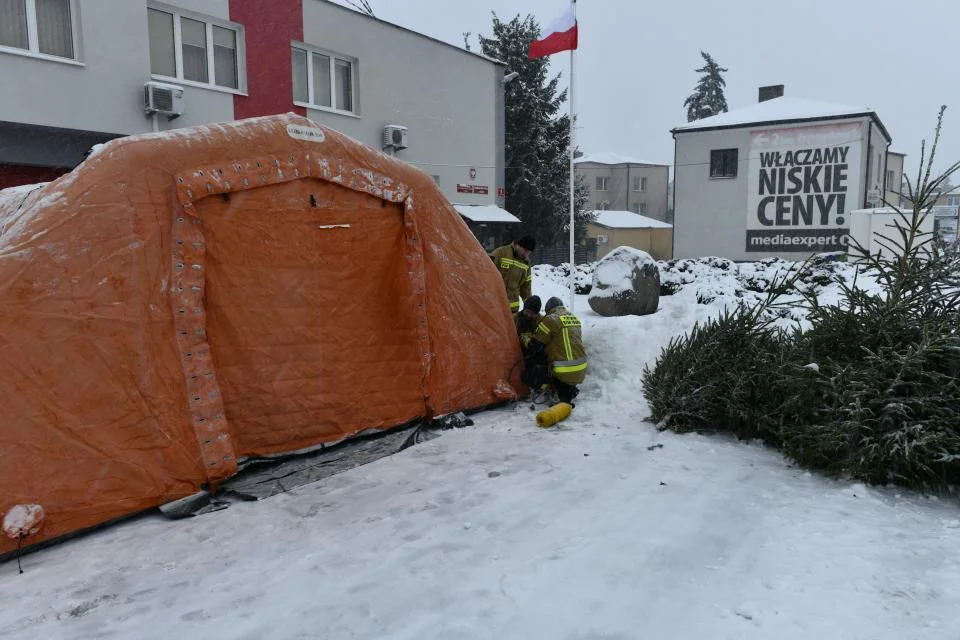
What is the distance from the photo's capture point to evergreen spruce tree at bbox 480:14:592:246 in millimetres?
27297

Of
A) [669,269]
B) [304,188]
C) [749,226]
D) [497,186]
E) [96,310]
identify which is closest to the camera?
[96,310]

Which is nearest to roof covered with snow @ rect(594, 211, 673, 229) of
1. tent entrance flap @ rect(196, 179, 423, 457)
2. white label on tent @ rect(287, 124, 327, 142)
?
tent entrance flap @ rect(196, 179, 423, 457)

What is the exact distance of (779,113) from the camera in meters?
27.2

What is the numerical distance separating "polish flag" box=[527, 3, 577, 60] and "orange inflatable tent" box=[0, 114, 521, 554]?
16.3ft

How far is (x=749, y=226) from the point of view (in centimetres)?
2792

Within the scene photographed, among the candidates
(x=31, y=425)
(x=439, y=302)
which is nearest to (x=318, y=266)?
(x=439, y=302)

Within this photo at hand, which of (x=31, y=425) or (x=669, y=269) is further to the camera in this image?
(x=669, y=269)

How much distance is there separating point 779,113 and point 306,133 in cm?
2672

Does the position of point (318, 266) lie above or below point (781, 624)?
above

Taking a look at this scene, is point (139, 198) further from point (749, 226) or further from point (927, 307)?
point (749, 226)

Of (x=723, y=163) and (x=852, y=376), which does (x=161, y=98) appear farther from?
(x=723, y=163)

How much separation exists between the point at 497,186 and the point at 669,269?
6899 mm

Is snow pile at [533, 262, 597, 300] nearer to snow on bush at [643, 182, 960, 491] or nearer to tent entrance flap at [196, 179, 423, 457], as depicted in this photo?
snow on bush at [643, 182, 960, 491]

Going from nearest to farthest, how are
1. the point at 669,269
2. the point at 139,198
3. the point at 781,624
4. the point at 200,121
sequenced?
the point at 781,624 < the point at 139,198 < the point at 200,121 < the point at 669,269
